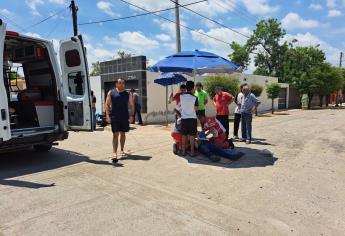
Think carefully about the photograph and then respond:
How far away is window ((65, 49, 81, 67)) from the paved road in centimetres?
216

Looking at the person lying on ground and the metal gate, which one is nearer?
the person lying on ground

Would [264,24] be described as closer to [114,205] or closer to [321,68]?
[321,68]

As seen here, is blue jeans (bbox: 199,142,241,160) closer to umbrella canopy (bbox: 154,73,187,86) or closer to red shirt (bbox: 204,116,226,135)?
red shirt (bbox: 204,116,226,135)

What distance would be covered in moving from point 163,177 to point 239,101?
4.72 m

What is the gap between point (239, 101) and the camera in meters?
10.2

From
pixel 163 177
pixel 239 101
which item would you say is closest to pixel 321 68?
pixel 239 101

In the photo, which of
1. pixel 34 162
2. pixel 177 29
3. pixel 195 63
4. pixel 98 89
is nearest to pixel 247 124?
pixel 195 63

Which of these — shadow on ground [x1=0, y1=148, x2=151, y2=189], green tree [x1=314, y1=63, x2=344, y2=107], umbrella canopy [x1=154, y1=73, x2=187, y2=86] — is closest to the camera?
shadow on ground [x1=0, y1=148, x2=151, y2=189]

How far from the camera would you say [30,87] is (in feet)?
28.2

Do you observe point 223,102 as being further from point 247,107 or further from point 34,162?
point 34,162

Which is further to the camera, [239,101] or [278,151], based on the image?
[239,101]

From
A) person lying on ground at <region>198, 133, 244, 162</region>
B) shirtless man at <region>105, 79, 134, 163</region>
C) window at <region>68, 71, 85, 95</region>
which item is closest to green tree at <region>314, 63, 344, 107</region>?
person lying on ground at <region>198, 133, 244, 162</region>

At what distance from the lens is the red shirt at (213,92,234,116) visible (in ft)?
30.6

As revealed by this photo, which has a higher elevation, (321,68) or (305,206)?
(321,68)
